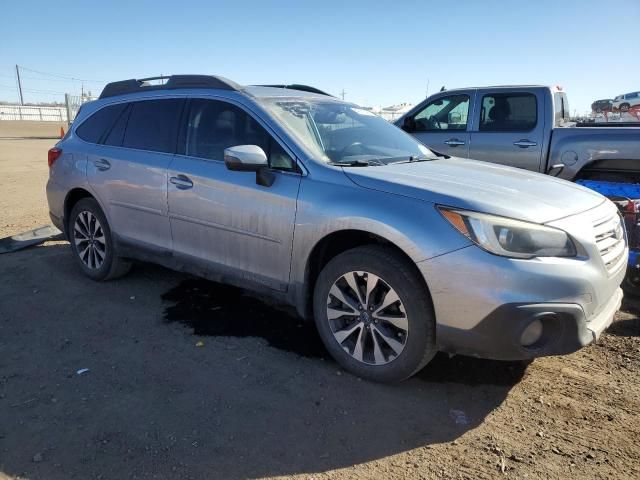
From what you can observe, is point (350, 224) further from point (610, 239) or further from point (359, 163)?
point (610, 239)

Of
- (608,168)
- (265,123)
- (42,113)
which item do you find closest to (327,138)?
(265,123)

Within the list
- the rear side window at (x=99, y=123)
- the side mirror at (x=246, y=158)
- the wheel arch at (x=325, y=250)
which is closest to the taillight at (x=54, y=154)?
the rear side window at (x=99, y=123)

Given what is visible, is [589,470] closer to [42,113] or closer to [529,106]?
[529,106]

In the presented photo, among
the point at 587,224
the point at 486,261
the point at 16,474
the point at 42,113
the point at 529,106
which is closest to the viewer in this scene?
the point at 16,474

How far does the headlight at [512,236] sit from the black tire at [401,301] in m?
0.43

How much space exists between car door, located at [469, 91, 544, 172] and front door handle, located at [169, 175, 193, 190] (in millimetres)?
4542

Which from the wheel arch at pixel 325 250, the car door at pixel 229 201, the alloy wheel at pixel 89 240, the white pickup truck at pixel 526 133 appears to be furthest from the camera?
the white pickup truck at pixel 526 133

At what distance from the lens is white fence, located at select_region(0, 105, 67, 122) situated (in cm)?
5697

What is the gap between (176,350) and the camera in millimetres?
3713

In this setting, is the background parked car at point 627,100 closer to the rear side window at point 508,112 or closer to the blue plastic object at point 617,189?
the rear side window at point 508,112

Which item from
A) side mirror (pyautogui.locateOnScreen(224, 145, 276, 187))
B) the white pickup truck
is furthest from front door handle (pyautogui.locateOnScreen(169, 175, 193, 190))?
the white pickup truck

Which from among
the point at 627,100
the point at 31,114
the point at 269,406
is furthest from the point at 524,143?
the point at 31,114

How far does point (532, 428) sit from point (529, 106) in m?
5.23

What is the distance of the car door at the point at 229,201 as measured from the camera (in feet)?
11.7
